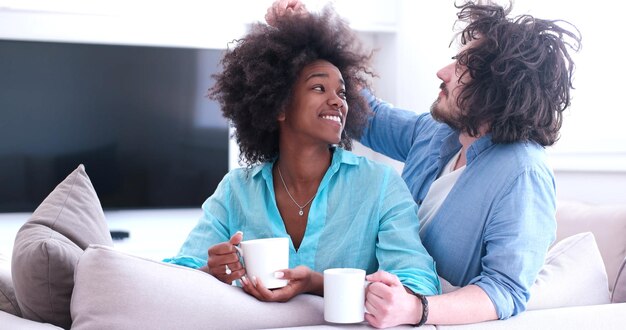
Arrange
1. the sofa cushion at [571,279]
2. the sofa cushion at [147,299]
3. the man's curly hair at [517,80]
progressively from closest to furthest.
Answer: the sofa cushion at [147,299] → the sofa cushion at [571,279] → the man's curly hair at [517,80]

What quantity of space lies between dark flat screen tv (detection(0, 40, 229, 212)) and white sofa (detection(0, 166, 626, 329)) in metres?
2.85

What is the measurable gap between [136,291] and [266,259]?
249 millimetres

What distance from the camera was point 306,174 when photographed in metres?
1.89

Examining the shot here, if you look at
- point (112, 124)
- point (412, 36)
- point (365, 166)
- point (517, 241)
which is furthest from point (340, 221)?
point (412, 36)

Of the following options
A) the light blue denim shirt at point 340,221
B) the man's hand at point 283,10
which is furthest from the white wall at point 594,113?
the light blue denim shirt at point 340,221

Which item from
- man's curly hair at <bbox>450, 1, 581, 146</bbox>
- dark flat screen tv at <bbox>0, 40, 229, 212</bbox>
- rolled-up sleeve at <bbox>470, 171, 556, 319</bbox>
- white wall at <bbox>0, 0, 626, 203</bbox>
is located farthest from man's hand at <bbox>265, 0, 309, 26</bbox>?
dark flat screen tv at <bbox>0, 40, 229, 212</bbox>

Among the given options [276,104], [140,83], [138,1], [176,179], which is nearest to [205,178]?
[176,179]

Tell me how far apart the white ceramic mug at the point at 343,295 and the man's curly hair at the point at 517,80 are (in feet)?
1.87

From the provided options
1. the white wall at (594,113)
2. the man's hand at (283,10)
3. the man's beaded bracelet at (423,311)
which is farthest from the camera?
the white wall at (594,113)

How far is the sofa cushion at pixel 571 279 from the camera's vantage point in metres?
1.65

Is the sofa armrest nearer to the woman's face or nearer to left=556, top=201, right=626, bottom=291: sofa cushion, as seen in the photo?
the woman's face

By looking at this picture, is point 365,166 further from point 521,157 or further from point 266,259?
point 266,259

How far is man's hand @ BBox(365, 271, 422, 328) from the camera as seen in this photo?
1.40 meters

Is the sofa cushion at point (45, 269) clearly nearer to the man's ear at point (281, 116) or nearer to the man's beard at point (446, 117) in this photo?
the man's ear at point (281, 116)
